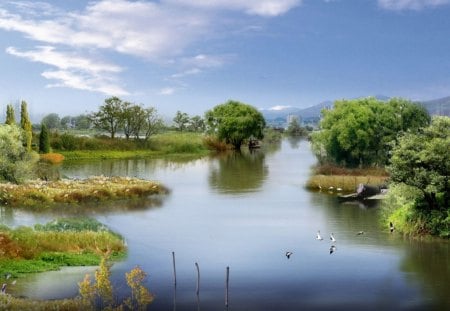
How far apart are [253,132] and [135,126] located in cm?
2451

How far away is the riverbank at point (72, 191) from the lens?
132ft

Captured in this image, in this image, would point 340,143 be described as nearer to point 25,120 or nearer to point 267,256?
point 267,256

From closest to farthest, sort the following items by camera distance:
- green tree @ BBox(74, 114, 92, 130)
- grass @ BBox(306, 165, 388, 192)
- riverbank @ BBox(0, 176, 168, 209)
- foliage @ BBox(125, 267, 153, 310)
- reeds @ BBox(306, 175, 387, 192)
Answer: foliage @ BBox(125, 267, 153, 310), riverbank @ BBox(0, 176, 168, 209), reeds @ BBox(306, 175, 387, 192), grass @ BBox(306, 165, 388, 192), green tree @ BBox(74, 114, 92, 130)

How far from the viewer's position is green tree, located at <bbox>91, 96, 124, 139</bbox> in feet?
332

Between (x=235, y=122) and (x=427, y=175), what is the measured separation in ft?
272

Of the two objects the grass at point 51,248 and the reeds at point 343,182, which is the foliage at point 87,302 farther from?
the reeds at point 343,182

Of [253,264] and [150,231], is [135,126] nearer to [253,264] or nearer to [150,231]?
[150,231]

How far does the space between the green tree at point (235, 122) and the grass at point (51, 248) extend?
275 ft

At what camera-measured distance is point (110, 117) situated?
334 feet

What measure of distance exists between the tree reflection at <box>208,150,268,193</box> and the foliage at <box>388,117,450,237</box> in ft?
64.9

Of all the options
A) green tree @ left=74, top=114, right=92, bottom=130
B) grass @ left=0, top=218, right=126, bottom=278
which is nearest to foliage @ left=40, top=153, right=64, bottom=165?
green tree @ left=74, top=114, right=92, bottom=130

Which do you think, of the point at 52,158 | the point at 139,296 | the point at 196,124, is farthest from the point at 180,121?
the point at 139,296

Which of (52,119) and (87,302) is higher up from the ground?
(52,119)

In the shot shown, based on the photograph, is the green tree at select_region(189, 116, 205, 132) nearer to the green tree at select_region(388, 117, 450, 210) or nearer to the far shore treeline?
the far shore treeline
